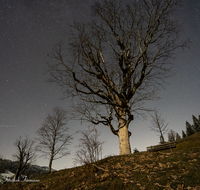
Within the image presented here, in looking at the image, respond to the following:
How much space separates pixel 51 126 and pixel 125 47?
12759 mm

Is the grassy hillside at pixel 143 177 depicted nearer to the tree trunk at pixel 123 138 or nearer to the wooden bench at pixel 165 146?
the tree trunk at pixel 123 138

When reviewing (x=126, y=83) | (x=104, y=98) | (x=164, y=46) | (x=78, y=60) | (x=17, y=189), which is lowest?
(x=17, y=189)

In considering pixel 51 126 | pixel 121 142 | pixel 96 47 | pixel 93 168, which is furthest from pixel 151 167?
pixel 51 126

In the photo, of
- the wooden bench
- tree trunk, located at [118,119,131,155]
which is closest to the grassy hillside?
tree trunk, located at [118,119,131,155]

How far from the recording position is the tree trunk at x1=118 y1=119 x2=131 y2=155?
21.0 ft

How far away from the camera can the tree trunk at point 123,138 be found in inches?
252

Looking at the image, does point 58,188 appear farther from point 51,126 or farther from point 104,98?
point 51,126

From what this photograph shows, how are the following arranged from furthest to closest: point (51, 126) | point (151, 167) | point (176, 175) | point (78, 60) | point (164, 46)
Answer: point (51, 126) → point (164, 46) → point (78, 60) → point (151, 167) → point (176, 175)

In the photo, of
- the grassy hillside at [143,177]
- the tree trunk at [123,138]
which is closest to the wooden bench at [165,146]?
the tree trunk at [123,138]

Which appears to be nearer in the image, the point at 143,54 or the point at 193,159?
the point at 193,159

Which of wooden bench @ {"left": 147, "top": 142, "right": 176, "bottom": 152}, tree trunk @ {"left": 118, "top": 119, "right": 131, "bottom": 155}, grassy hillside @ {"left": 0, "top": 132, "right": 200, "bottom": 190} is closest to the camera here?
grassy hillside @ {"left": 0, "top": 132, "right": 200, "bottom": 190}

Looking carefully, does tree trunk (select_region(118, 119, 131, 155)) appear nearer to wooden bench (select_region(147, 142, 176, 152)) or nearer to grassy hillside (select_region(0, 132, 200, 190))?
grassy hillside (select_region(0, 132, 200, 190))

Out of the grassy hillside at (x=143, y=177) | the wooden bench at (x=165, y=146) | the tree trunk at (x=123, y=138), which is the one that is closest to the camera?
the grassy hillside at (x=143, y=177)

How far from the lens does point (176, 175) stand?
3.22m
